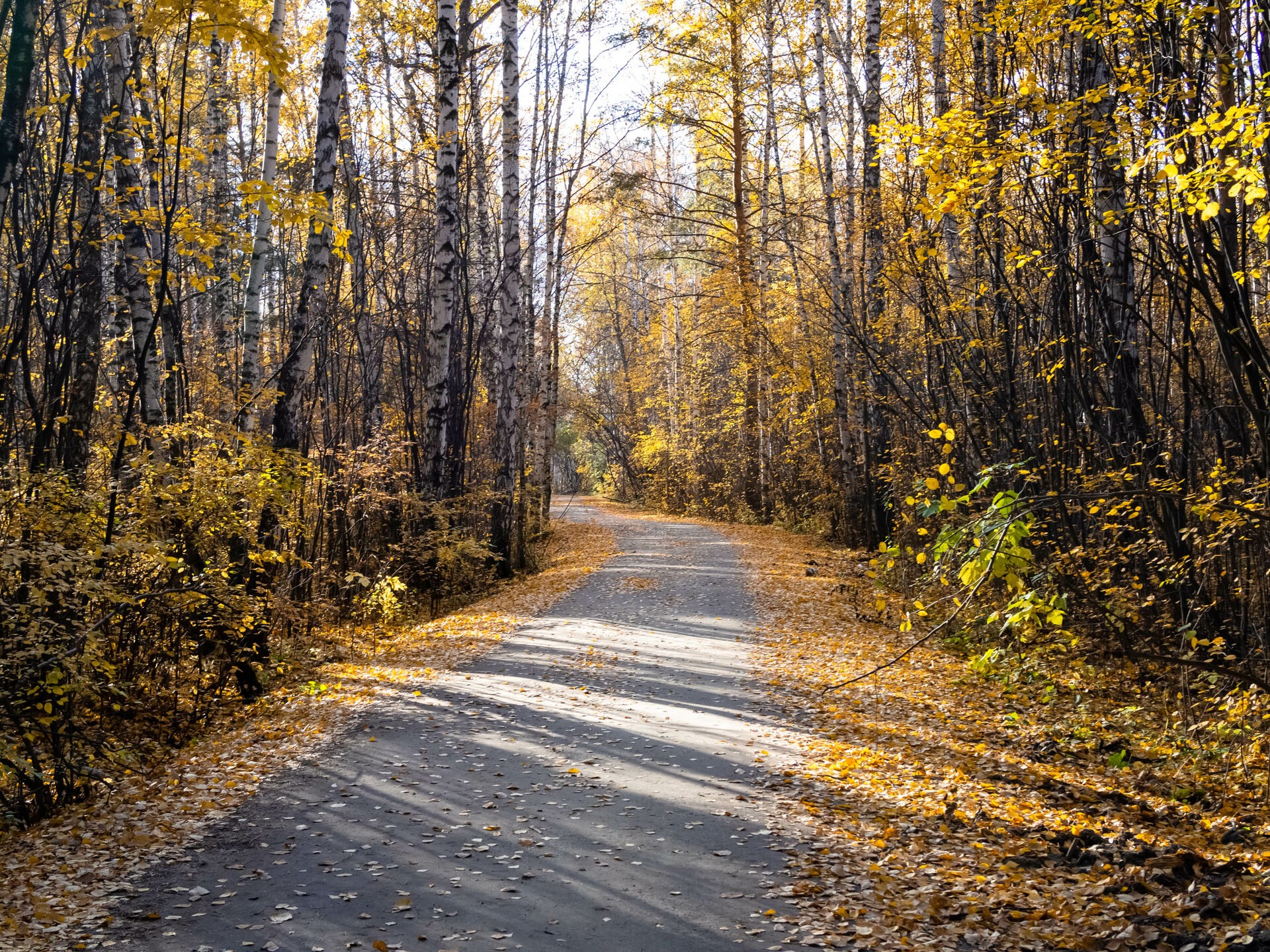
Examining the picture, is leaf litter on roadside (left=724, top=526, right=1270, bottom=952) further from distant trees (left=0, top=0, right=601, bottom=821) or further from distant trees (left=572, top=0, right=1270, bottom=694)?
distant trees (left=0, top=0, right=601, bottom=821)

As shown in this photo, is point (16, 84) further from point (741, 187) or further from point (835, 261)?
point (741, 187)

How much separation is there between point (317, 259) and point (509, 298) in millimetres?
6032

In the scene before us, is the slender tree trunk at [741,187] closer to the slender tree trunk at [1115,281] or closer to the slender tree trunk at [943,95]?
the slender tree trunk at [943,95]

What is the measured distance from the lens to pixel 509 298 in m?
15.5

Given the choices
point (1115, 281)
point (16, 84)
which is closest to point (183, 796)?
point (16, 84)

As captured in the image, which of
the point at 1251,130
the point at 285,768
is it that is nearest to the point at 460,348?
the point at 285,768

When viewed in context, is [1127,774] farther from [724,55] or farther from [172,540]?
[724,55]

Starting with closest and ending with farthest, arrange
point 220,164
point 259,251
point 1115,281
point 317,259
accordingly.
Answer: point 1115,281, point 317,259, point 259,251, point 220,164

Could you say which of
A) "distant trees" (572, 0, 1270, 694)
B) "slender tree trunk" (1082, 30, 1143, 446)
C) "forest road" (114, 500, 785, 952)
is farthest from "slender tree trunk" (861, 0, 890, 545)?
"forest road" (114, 500, 785, 952)

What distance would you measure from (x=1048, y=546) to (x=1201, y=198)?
4.00m

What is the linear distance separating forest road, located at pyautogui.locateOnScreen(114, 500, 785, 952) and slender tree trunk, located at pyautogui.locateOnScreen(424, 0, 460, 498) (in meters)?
5.50

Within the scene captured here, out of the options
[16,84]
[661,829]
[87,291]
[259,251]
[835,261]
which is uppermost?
[835,261]

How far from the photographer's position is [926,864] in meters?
4.36

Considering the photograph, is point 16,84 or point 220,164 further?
point 220,164
